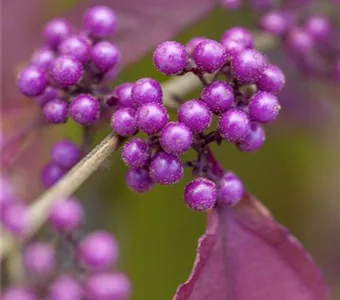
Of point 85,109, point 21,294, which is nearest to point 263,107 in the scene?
point 85,109

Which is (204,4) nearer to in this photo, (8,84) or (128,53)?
(128,53)

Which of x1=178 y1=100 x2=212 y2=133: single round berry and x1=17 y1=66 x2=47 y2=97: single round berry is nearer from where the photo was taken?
x1=178 y1=100 x2=212 y2=133: single round berry

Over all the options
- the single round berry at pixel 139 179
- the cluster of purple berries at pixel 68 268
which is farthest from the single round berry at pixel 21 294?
the single round berry at pixel 139 179

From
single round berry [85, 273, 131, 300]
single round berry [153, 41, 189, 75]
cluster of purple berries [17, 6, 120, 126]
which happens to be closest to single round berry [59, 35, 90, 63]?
cluster of purple berries [17, 6, 120, 126]

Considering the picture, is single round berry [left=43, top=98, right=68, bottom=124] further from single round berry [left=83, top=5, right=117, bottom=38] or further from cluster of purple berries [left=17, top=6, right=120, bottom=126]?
single round berry [left=83, top=5, right=117, bottom=38]

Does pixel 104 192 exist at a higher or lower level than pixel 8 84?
lower

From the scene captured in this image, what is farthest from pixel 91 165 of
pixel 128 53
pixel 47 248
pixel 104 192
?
pixel 104 192
